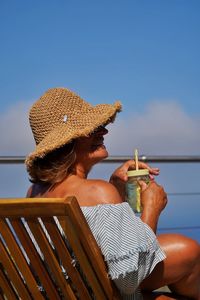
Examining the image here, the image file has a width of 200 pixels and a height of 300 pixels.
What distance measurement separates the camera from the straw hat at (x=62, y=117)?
2129mm

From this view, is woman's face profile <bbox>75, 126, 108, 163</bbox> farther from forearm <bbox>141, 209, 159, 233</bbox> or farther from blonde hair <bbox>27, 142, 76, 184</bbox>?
forearm <bbox>141, 209, 159, 233</bbox>

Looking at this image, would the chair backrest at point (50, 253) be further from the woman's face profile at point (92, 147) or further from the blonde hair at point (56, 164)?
the woman's face profile at point (92, 147)

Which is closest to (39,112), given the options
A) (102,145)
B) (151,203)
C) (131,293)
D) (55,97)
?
(55,97)

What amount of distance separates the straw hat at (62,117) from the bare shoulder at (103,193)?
8.7 inches

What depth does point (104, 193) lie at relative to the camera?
1947 millimetres

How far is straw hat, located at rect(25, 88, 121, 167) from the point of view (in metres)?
2.13

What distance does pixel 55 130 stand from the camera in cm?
218

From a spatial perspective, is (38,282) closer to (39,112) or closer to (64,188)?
(64,188)

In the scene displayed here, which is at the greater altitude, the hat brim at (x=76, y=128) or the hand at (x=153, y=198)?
the hat brim at (x=76, y=128)

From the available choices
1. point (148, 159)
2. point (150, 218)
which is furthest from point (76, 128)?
point (148, 159)

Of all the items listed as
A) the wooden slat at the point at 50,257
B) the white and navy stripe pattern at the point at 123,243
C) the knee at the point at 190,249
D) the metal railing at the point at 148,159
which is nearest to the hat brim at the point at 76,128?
the white and navy stripe pattern at the point at 123,243

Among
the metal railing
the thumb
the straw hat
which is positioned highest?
the straw hat

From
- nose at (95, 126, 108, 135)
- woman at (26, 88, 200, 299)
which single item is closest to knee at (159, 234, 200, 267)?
woman at (26, 88, 200, 299)

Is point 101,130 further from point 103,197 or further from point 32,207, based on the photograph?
point 32,207
